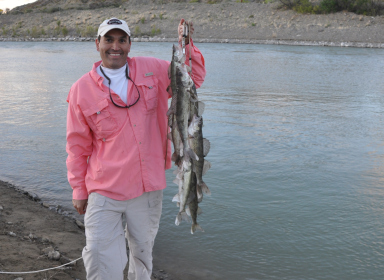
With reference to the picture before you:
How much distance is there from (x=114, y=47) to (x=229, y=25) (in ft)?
161

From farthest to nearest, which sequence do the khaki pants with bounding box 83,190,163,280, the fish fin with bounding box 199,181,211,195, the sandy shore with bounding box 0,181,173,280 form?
the sandy shore with bounding box 0,181,173,280 → the fish fin with bounding box 199,181,211,195 → the khaki pants with bounding box 83,190,163,280

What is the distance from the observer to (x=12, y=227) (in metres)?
5.62

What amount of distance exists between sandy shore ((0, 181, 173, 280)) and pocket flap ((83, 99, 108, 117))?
5.77ft

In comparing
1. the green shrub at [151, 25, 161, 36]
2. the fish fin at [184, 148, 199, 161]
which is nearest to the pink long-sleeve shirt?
the fish fin at [184, 148, 199, 161]

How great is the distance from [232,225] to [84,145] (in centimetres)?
354

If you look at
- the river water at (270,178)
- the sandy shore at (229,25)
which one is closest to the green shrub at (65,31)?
the sandy shore at (229,25)

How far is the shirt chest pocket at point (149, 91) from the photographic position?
11.7ft

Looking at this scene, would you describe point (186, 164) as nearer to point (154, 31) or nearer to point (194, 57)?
point (194, 57)

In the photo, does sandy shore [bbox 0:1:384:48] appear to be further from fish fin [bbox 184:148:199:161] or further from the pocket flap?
the pocket flap

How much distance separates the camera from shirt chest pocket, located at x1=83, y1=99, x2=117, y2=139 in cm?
344

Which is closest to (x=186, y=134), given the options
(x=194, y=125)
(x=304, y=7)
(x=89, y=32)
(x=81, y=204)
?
(x=194, y=125)

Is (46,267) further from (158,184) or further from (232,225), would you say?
(232,225)

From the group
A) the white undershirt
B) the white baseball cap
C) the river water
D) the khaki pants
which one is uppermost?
the white baseball cap

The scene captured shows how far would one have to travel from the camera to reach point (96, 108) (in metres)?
3.44
